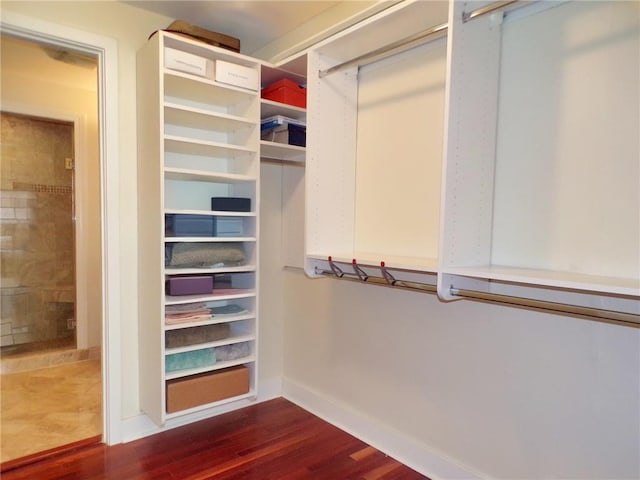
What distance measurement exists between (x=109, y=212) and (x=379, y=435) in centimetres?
186

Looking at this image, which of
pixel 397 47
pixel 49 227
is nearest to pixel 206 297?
pixel 397 47

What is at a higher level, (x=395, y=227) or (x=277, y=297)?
(x=395, y=227)

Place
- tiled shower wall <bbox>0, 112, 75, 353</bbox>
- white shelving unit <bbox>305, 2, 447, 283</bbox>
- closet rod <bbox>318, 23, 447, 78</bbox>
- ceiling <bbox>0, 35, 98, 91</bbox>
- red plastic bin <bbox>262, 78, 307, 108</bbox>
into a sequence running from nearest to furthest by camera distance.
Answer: closet rod <bbox>318, 23, 447, 78</bbox>
white shelving unit <bbox>305, 2, 447, 283</bbox>
red plastic bin <bbox>262, 78, 307, 108</bbox>
ceiling <bbox>0, 35, 98, 91</bbox>
tiled shower wall <bbox>0, 112, 75, 353</bbox>

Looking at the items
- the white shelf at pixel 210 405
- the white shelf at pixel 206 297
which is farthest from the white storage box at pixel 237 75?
the white shelf at pixel 210 405

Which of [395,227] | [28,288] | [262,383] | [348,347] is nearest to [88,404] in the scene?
[262,383]

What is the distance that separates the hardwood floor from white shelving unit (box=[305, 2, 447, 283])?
38.1 inches

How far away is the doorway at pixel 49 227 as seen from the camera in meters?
3.38

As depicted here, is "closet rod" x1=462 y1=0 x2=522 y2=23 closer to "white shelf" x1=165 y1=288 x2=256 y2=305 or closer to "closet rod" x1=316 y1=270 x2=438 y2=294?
"closet rod" x1=316 y1=270 x2=438 y2=294

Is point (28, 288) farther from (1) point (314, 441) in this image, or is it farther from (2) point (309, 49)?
(2) point (309, 49)

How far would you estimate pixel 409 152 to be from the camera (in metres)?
2.03

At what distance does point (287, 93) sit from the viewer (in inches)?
94.5

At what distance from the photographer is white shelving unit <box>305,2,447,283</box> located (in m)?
1.93

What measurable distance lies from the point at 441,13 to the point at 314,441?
7.14 ft

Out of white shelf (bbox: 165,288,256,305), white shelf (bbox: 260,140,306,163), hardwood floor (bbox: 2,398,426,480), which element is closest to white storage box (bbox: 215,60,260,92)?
white shelf (bbox: 260,140,306,163)
